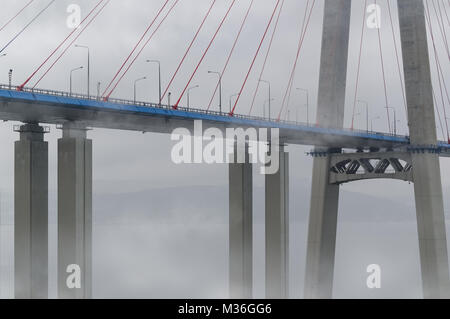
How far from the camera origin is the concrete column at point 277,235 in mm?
57219

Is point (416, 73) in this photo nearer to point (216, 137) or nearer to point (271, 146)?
point (271, 146)

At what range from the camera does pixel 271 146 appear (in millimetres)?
57938

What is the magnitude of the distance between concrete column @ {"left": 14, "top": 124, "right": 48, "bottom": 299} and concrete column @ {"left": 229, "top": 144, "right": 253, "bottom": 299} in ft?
54.2

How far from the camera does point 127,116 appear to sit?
45312mm

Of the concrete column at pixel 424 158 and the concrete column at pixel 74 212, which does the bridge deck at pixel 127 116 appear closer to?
the concrete column at pixel 74 212

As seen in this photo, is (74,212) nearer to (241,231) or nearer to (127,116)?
(127,116)

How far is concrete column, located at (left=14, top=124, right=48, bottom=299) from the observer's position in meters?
40.5

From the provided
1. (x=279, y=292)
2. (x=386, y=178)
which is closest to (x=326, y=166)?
(x=386, y=178)

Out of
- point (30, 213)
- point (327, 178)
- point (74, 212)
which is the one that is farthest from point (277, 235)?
point (30, 213)

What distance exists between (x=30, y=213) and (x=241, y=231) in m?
17.8

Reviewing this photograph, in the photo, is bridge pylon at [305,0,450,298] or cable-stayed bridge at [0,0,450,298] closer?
cable-stayed bridge at [0,0,450,298]

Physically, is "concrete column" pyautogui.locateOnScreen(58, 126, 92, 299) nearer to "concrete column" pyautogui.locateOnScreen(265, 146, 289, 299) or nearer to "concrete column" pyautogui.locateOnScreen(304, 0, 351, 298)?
"concrete column" pyautogui.locateOnScreen(265, 146, 289, 299)

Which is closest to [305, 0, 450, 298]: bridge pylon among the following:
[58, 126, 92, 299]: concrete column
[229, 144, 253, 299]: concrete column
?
[229, 144, 253, 299]: concrete column

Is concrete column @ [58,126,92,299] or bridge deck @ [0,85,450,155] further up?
bridge deck @ [0,85,450,155]
